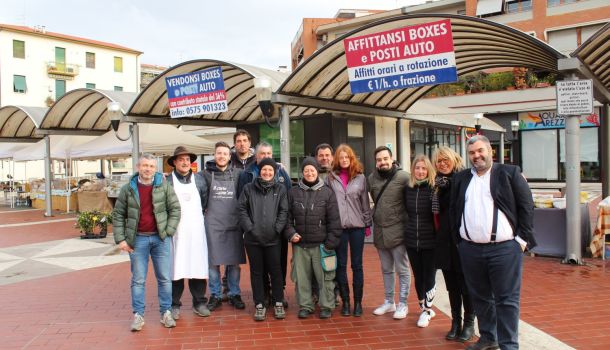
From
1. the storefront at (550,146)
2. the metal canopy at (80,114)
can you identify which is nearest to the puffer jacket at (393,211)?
the metal canopy at (80,114)

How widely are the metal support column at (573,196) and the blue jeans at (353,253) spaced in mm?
3825

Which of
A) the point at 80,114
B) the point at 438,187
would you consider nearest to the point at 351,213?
the point at 438,187

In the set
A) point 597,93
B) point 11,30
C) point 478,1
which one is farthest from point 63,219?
point 11,30

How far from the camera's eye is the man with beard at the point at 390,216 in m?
4.71

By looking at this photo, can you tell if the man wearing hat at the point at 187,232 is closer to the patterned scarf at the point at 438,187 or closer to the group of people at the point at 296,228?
the group of people at the point at 296,228

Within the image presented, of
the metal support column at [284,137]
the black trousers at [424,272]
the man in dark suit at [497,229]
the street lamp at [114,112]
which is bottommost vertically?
the black trousers at [424,272]

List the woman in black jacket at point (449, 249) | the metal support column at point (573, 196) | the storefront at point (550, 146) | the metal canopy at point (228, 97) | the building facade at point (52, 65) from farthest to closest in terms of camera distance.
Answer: the building facade at point (52, 65) → the storefront at point (550, 146) → the metal canopy at point (228, 97) → the metal support column at point (573, 196) → the woman in black jacket at point (449, 249)

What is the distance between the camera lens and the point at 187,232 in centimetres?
500

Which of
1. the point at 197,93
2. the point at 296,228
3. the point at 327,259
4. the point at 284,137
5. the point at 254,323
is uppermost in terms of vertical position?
the point at 197,93

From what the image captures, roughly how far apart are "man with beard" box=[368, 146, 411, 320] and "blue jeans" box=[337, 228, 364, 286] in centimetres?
18

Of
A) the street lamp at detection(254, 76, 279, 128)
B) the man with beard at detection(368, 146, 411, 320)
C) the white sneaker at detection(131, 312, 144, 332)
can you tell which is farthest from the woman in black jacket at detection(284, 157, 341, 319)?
the street lamp at detection(254, 76, 279, 128)

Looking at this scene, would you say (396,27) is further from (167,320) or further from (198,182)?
(167,320)

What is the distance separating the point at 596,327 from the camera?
4.39 metres

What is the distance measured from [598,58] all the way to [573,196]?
7.22 feet
